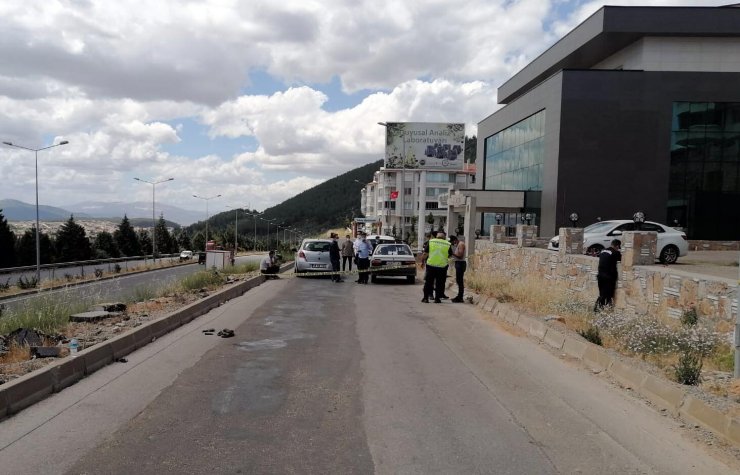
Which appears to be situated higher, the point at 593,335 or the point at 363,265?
the point at 593,335

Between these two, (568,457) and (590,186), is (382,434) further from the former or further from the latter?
(590,186)

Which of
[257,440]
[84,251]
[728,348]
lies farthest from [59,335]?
[84,251]

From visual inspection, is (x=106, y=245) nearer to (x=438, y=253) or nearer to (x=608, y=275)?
(x=438, y=253)

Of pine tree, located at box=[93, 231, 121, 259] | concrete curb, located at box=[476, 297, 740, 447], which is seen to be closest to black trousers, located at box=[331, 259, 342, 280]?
concrete curb, located at box=[476, 297, 740, 447]

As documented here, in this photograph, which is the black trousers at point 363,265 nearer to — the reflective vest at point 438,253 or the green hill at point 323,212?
the reflective vest at point 438,253

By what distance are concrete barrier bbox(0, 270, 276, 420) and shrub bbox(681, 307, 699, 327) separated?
8427 millimetres

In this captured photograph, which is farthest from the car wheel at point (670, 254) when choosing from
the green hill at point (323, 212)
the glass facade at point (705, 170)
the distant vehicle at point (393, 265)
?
the green hill at point (323, 212)

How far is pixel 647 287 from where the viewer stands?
10914mm

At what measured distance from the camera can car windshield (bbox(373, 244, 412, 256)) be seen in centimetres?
2236

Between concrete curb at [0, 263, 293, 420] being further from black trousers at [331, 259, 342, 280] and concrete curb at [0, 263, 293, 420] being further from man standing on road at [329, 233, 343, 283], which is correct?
man standing on road at [329, 233, 343, 283]

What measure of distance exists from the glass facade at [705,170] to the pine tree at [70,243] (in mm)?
59338

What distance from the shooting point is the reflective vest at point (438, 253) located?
15364 millimetres

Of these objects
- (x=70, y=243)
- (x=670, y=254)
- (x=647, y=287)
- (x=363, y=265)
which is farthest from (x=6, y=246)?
(x=647, y=287)

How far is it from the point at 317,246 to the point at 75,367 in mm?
17520
